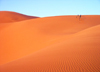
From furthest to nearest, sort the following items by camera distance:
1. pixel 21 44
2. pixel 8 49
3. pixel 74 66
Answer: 1. pixel 21 44
2. pixel 8 49
3. pixel 74 66

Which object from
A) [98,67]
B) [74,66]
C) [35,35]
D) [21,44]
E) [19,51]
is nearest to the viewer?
[98,67]

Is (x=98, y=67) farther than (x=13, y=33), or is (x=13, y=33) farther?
(x=13, y=33)

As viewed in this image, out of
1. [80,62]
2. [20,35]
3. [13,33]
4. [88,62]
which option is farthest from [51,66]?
[13,33]

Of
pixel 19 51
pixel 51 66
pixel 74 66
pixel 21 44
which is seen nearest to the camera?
pixel 74 66

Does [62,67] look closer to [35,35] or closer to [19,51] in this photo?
[19,51]

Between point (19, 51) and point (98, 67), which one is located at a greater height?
point (98, 67)

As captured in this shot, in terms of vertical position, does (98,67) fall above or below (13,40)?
above

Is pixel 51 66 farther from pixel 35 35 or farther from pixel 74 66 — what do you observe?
pixel 35 35

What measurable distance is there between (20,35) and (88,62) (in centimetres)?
1467

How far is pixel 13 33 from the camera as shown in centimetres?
1817

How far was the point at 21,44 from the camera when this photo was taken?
48.1ft

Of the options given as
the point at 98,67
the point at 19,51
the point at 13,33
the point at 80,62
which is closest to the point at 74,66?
the point at 80,62

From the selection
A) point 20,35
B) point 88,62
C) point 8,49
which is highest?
point 88,62

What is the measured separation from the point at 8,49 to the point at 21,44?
6.14 feet
